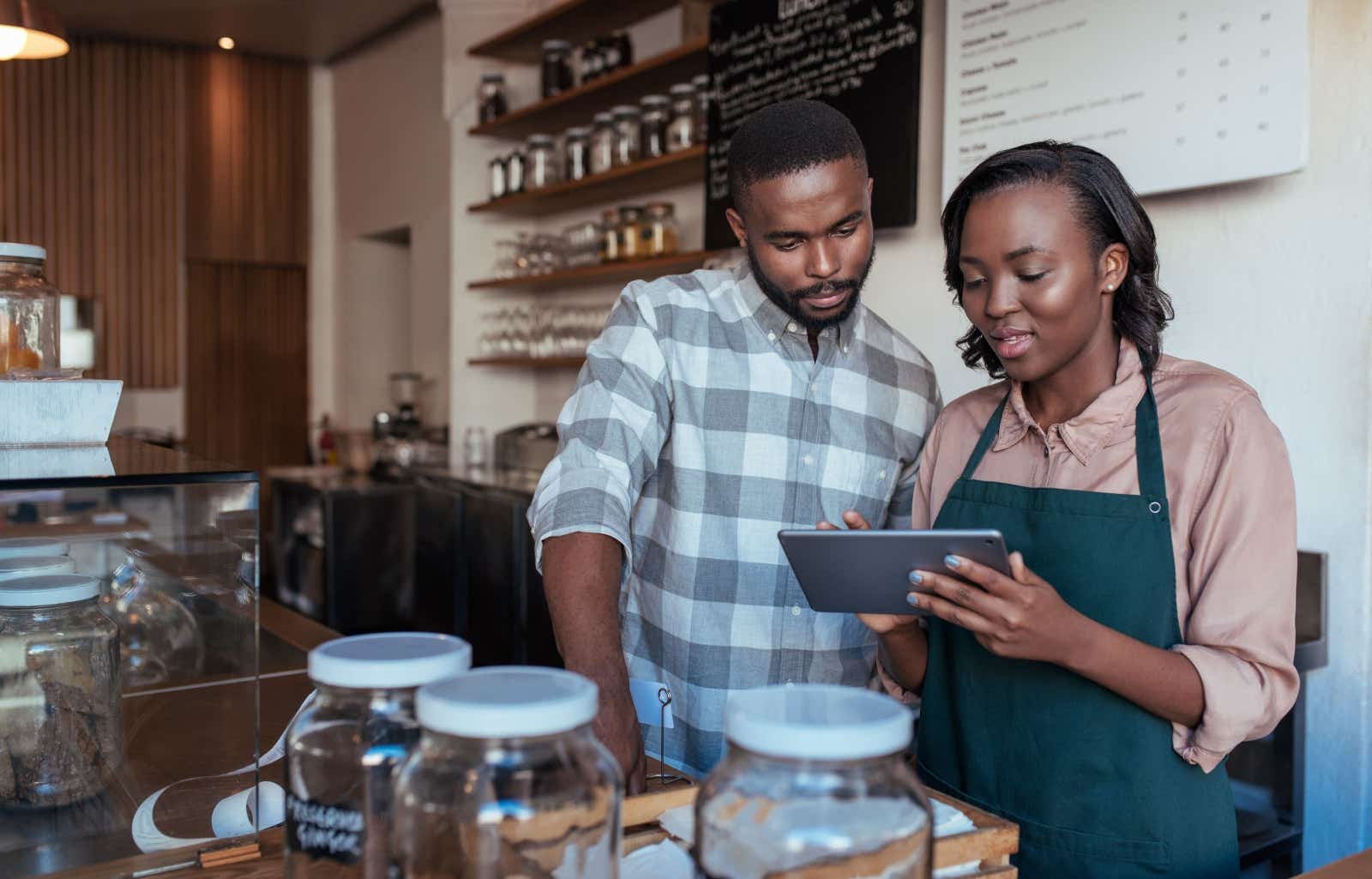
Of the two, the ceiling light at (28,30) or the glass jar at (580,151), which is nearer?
the ceiling light at (28,30)

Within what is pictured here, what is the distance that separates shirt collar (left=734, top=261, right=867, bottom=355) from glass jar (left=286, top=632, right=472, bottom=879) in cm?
94

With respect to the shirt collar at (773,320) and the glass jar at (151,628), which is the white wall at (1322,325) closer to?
the shirt collar at (773,320)

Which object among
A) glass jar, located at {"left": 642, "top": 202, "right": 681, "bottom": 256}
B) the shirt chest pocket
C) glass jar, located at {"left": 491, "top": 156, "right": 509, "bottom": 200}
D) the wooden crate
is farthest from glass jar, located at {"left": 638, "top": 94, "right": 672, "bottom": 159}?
the wooden crate

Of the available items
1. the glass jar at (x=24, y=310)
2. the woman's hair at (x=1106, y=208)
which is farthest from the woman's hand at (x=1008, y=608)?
the glass jar at (x=24, y=310)

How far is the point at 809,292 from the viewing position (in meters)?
1.46

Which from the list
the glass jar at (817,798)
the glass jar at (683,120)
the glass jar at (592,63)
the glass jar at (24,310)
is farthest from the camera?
the glass jar at (592,63)

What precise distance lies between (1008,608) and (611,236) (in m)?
3.18

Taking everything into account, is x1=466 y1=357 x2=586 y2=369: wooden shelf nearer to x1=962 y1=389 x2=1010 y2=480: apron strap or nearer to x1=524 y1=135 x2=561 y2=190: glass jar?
x1=524 y1=135 x2=561 y2=190: glass jar

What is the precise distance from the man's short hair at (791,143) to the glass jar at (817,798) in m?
0.91

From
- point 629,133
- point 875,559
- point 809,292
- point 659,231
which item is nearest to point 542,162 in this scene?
point 629,133

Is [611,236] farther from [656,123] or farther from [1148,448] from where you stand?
[1148,448]

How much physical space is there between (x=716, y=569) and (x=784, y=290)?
380mm

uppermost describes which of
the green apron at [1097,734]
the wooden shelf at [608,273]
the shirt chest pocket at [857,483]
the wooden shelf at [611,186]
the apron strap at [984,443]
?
the wooden shelf at [611,186]

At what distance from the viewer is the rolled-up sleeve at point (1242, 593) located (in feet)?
3.55
